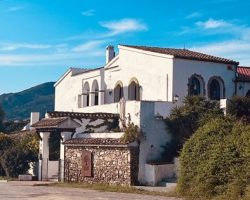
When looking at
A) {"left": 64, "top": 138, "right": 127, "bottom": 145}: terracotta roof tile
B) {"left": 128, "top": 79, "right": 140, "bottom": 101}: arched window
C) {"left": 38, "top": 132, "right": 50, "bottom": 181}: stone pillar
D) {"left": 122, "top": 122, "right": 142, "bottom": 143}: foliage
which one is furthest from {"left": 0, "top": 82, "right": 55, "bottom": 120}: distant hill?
{"left": 122, "top": 122, "right": 142, "bottom": 143}: foliage

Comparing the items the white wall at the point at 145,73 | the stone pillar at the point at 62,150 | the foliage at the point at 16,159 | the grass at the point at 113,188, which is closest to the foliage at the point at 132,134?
the grass at the point at 113,188

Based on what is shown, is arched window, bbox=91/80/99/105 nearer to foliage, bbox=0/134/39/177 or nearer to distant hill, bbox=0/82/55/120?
foliage, bbox=0/134/39/177

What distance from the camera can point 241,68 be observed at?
39844mm

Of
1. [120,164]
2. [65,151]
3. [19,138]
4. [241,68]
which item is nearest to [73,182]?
[65,151]

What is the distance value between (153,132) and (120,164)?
8.00 ft

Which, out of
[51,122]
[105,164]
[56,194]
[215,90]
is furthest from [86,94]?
[56,194]

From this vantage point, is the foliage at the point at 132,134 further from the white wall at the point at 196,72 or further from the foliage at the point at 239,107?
the white wall at the point at 196,72

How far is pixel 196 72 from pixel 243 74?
16.8 feet

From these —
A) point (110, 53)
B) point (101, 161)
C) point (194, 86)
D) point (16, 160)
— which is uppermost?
point (110, 53)

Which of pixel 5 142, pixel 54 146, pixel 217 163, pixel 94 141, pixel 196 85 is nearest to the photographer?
pixel 217 163

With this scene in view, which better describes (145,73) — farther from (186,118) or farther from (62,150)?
(62,150)

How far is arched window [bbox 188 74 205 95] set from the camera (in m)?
33.9

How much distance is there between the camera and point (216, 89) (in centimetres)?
3566

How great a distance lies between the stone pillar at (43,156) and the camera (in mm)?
31922
